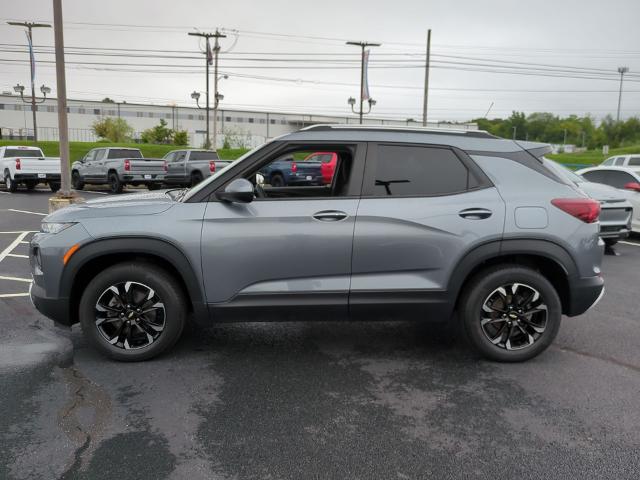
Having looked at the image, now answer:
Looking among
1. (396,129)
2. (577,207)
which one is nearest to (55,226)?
(396,129)

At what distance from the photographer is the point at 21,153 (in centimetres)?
2300

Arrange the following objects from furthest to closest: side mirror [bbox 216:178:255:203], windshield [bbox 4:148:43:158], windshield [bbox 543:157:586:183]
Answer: windshield [bbox 4:148:43:158], windshield [bbox 543:157:586:183], side mirror [bbox 216:178:255:203]

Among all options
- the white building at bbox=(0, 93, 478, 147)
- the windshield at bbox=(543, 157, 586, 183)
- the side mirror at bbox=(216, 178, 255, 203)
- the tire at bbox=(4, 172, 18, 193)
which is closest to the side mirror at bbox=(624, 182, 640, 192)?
the windshield at bbox=(543, 157, 586, 183)

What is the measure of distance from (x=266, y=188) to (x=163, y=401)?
188cm

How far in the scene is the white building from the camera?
79375mm

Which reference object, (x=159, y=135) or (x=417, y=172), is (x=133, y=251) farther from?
(x=159, y=135)

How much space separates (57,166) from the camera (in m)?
20.8

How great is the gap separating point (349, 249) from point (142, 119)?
3543 inches

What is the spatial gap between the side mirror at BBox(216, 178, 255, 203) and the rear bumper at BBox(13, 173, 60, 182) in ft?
61.4

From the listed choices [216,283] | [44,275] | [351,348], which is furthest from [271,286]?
[44,275]

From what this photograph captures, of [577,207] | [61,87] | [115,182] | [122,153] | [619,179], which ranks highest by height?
[61,87]

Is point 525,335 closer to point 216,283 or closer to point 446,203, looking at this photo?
point 446,203

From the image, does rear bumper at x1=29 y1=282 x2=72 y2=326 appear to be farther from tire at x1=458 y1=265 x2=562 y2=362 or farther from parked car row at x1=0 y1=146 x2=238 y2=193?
parked car row at x1=0 y1=146 x2=238 y2=193

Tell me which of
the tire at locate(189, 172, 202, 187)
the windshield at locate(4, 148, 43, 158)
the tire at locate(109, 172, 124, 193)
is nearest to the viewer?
the tire at locate(109, 172, 124, 193)
